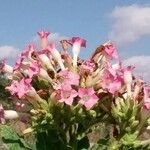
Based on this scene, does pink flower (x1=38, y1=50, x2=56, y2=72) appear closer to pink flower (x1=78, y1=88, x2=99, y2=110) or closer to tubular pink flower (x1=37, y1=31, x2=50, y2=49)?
tubular pink flower (x1=37, y1=31, x2=50, y2=49)

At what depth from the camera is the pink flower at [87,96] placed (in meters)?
3.36

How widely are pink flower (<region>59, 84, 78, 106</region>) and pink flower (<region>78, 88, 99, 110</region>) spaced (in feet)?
0.12

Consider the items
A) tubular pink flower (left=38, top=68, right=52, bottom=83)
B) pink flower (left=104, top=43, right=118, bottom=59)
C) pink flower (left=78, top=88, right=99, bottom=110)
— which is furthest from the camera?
pink flower (left=104, top=43, right=118, bottom=59)

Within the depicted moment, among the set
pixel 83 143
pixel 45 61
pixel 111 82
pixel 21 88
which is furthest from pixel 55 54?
pixel 83 143

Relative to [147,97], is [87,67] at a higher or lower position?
higher

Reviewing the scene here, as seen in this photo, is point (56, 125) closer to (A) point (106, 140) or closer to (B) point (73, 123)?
(B) point (73, 123)

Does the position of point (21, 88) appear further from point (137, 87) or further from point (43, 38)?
point (137, 87)

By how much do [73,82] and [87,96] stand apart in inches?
4.9

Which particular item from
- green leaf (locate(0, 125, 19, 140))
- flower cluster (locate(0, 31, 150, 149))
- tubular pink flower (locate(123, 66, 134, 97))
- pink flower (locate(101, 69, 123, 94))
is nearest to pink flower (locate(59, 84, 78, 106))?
flower cluster (locate(0, 31, 150, 149))

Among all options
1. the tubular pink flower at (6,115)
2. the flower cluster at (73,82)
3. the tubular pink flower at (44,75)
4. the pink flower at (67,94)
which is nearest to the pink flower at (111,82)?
the flower cluster at (73,82)

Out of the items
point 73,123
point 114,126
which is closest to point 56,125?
point 73,123

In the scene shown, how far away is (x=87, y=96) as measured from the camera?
11.0 feet

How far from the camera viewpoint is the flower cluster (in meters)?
3.44

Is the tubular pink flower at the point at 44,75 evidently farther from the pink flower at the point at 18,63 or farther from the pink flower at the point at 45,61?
the pink flower at the point at 18,63
